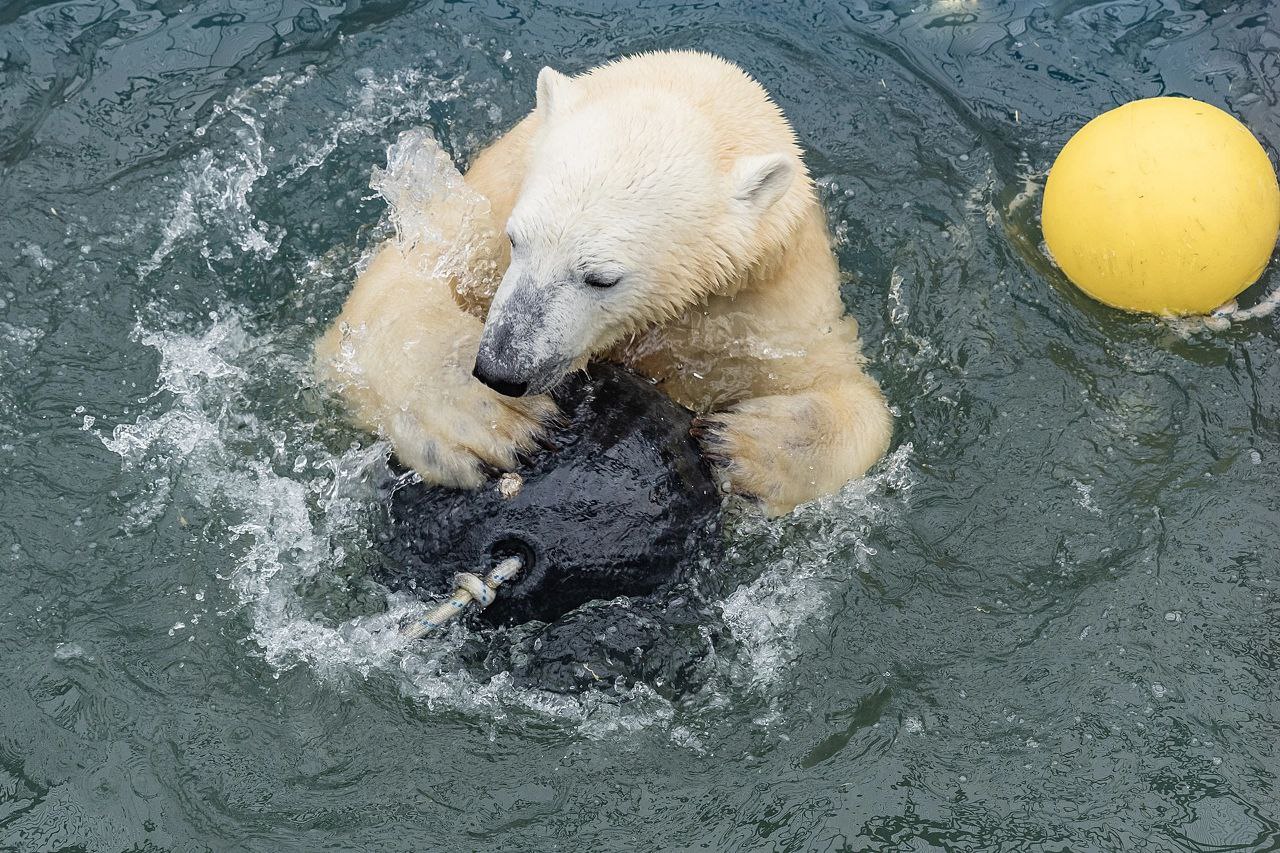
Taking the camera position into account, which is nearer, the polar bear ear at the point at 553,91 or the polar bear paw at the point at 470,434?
the polar bear paw at the point at 470,434

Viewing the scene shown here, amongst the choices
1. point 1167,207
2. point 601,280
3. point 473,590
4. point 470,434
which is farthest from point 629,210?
point 1167,207

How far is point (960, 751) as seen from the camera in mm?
3592

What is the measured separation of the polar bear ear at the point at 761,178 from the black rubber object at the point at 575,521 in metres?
0.68

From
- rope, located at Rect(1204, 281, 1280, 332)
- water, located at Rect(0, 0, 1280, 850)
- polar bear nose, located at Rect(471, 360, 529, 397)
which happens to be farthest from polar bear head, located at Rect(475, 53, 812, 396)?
rope, located at Rect(1204, 281, 1280, 332)

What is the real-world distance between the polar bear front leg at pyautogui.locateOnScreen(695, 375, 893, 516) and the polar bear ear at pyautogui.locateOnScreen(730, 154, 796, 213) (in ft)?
2.22

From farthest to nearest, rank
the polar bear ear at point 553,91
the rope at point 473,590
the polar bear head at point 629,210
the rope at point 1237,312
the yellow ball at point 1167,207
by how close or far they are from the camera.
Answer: the rope at point 1237,312
the yellow ball at point 1167,207
the polar bear ear at point 553,91
the polar bear head at point 629,210
the rope at point 473,590

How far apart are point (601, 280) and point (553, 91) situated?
70 cm

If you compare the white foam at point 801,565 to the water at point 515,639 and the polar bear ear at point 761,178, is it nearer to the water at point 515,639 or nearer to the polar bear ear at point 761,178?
the water at point 515,639

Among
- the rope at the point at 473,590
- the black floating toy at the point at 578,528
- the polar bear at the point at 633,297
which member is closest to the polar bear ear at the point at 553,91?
the polar bear at the point at 633,297

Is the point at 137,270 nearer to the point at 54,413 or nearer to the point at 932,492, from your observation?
the point at 54,413

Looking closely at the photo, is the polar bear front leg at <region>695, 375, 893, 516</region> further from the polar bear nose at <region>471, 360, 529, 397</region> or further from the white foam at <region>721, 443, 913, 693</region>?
the polar bear nose at <region>471, 360, 529, 397</region>

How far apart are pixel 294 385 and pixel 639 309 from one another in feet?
4.47

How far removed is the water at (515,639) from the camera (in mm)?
3473

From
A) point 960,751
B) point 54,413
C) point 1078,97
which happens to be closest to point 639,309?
point 960,751
